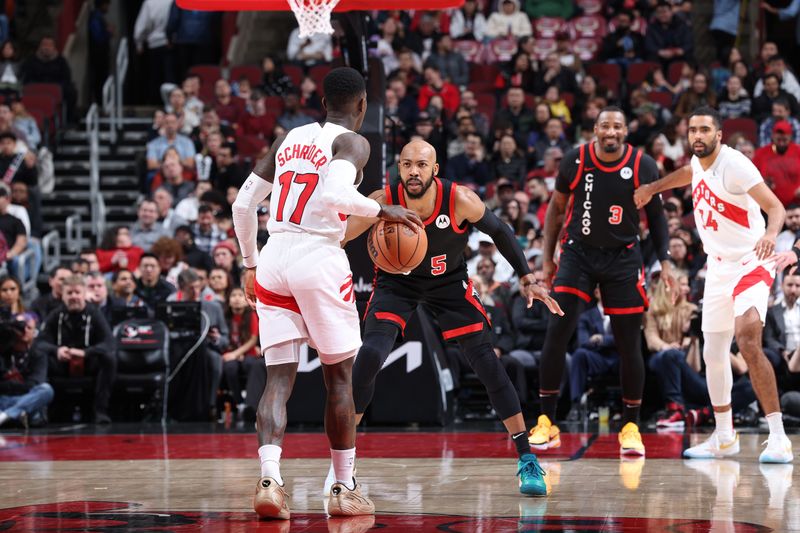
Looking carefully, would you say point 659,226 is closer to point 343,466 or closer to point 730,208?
point 730,208

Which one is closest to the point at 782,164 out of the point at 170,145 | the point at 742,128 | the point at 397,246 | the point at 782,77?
the point at 742,128

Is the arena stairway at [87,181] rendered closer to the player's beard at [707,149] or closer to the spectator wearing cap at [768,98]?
the spectator wearing cap at [768,98]

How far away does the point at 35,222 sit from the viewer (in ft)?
49.6

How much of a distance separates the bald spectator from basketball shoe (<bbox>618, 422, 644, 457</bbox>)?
9.52 m

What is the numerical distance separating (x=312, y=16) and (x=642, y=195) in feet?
8.41

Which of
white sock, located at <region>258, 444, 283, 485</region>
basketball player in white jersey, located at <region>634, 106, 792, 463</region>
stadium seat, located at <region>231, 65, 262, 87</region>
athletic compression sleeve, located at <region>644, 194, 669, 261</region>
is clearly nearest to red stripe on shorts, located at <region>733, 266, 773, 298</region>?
basketball player in white jersey, located at <region>634, 106, 792, 463</region>

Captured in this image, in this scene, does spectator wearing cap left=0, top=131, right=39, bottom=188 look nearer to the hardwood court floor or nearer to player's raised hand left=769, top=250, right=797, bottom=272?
the hardwood court floor

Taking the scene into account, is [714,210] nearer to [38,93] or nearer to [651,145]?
[651,145]

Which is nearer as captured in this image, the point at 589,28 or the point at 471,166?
the point at 471,166

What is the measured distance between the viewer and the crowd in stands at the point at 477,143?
11.4 metres

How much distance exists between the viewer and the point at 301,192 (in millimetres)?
5555

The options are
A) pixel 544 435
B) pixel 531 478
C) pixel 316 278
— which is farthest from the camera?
pixel 544 435

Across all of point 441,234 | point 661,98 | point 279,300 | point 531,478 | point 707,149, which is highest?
point 661,98

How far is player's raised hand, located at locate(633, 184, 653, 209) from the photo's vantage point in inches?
309
